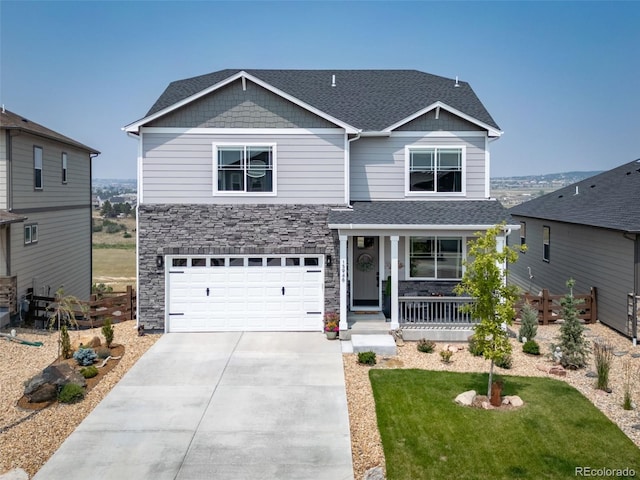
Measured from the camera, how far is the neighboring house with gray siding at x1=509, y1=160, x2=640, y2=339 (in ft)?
52.5

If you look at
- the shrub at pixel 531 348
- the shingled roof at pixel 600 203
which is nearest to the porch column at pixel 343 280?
the shrub at pixel 531 348

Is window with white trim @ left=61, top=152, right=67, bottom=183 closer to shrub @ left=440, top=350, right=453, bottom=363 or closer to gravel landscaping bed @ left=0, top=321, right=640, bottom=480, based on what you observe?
gravel landscaping bed @ left=0, top=321, right=640, bottom=480

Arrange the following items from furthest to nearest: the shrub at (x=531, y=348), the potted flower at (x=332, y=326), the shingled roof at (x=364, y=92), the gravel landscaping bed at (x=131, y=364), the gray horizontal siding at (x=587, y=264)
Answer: the shingled roof at (x=364, y=92) → the gray horizontal siding at (x=587, y=264) → the potted flower at (x=332, y=326) → the shrub at (x=531, y=348) → the gravel landscaping bed at (x=131, y=364)

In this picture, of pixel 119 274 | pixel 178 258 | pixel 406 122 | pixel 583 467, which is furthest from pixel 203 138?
pixel 119 274

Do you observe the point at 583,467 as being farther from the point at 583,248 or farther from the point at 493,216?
the point at 583,248

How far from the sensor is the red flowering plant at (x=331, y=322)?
51.3 feet

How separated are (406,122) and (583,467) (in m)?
11.3

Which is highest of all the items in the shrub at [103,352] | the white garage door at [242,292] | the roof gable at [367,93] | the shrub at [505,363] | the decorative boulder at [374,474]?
the roof gable at [367,93]

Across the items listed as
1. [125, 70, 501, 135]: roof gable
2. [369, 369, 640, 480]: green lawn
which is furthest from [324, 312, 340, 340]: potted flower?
[125, 70, 501, 135]: roof gable

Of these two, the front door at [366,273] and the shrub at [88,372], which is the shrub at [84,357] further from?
the front door at [366,273]

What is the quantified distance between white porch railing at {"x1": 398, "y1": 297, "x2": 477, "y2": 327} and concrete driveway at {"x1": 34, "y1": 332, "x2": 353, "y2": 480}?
2.50 meters

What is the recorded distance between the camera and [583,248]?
19.1 metres

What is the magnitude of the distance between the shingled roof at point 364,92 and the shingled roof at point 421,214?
2370 mm

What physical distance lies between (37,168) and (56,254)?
11.2 feet
